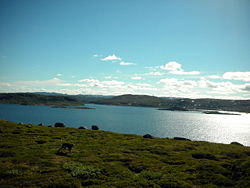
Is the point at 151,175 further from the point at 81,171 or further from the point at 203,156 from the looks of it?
the point at 203,156

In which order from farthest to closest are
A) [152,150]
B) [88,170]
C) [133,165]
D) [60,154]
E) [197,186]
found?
1. [152,150]
2. [60,154]
3. [133,165]
4. [88,170]
5. [197,186]

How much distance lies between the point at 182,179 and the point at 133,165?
6.76 m

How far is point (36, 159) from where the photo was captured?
23.3 meters

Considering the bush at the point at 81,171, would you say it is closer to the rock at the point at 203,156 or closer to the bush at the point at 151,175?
the bush at the point at 151,175

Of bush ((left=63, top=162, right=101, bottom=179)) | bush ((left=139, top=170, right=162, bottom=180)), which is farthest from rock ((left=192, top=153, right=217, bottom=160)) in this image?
bush ((left=63, top=162, right=101, bottom=179))

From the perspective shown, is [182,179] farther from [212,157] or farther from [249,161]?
[212,157]

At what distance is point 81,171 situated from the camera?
763 inches

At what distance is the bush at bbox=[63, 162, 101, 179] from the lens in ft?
61.4

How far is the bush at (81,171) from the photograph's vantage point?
61.4 ft

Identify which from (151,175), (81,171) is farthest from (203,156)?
(81,171)

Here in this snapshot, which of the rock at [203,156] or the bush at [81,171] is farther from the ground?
the bush at [81,171]

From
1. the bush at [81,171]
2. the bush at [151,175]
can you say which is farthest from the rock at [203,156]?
the bush at [81,171]

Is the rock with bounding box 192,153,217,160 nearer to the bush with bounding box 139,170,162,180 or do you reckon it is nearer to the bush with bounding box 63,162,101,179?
the bush with bounding box 139,170,162,180

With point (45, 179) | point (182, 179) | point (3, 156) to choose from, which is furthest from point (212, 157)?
point (3, 156)
